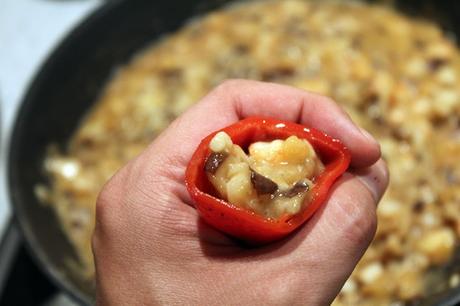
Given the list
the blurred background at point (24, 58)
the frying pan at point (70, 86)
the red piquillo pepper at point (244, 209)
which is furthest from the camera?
the blurred background at point (24, 58)

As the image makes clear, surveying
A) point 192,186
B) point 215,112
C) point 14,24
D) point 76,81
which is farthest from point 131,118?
point 192,186

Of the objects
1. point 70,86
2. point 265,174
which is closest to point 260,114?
point 265,174

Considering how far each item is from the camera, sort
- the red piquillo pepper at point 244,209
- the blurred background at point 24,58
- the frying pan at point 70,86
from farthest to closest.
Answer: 1. the blurred background at point 24,58
2. the frying pan at point 70,86
3. the red piquillo pepper at point 244,209

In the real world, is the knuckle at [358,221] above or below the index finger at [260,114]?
below

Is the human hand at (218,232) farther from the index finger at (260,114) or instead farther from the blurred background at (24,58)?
the blurred background at (24,58)

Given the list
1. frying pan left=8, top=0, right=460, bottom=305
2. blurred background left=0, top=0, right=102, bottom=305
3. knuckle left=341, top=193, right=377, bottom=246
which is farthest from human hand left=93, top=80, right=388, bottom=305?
blurred background left=0, top=0, right=102, bottom=305

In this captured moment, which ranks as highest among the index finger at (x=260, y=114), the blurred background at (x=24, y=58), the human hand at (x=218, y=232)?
the index finger at (x=260, y=114)

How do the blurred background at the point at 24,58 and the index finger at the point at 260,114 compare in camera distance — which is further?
the blurred background at the point at 24,58

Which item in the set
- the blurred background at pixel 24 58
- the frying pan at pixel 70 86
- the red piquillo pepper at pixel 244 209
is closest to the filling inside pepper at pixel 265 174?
the red piquillo pepper at pixel 244 209
